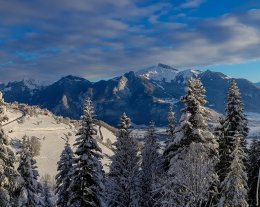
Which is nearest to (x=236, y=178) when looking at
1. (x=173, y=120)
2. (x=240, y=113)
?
(x=240, y=113)

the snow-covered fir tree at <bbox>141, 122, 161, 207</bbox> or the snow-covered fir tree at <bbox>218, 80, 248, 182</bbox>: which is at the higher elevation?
the snow-covered fir tree at <bbox>218, 80, 248, 182</bbox>

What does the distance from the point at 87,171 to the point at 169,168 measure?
26.5 feet

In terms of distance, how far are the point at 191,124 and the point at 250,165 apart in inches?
796

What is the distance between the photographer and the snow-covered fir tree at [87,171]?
135 ft

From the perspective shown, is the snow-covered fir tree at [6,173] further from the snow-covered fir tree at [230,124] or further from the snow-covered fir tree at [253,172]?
the snow-covered fir tree at [253,172]

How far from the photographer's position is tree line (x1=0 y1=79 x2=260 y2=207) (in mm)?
32250

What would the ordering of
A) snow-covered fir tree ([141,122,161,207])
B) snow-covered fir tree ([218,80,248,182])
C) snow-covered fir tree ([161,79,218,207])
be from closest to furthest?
snow-covered fir tree ([161,79,218,207])
snow-covered fir tree ([218,80,248,182])
snow-covered fir tree ([141,122,161,207])

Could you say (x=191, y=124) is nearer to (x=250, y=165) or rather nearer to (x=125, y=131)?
(x=125, y=131)

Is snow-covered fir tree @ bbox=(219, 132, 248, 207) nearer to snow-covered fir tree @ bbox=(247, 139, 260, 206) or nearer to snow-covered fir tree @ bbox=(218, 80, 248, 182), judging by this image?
snow-covered fir tree @ bbox=(218, 80, 248, 182)

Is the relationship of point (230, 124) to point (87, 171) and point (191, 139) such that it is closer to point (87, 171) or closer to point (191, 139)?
point (191, 139)

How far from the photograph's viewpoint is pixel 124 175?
46781 millimetres

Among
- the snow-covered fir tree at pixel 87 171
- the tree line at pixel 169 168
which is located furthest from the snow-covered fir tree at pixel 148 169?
the snow-covered fir tree at pixel 87 171

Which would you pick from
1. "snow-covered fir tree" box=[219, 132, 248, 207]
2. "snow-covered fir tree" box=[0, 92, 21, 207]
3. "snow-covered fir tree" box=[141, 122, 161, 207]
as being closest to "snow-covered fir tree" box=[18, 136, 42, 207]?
"snow-covered fir tree" box=[141, 122, 161, 207]

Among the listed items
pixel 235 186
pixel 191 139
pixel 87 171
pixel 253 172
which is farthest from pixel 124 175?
pixel 253 172
